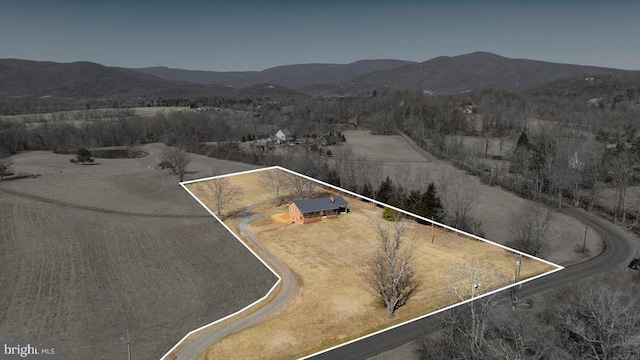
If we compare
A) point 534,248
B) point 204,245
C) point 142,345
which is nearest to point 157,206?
point 204,245

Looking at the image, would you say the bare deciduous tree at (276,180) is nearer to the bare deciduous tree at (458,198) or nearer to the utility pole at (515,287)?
the bare deciduous tree at (458,198)

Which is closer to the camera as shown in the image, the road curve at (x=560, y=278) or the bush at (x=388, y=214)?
the road curve at (x=560, y=278)

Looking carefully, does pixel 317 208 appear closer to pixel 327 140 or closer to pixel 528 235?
pixel 528 235

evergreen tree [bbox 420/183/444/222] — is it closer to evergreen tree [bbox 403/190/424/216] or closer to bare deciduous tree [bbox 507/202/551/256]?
evergreen tree [bbox 403/190/424/216]

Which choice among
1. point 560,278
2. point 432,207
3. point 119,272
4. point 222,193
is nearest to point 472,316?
point 560,278

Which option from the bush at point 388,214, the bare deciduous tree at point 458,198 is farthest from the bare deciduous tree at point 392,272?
the bare deciduous tree at point 458,198

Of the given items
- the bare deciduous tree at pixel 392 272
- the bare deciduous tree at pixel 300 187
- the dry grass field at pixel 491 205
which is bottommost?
the dry grass field at pixel 491 205
